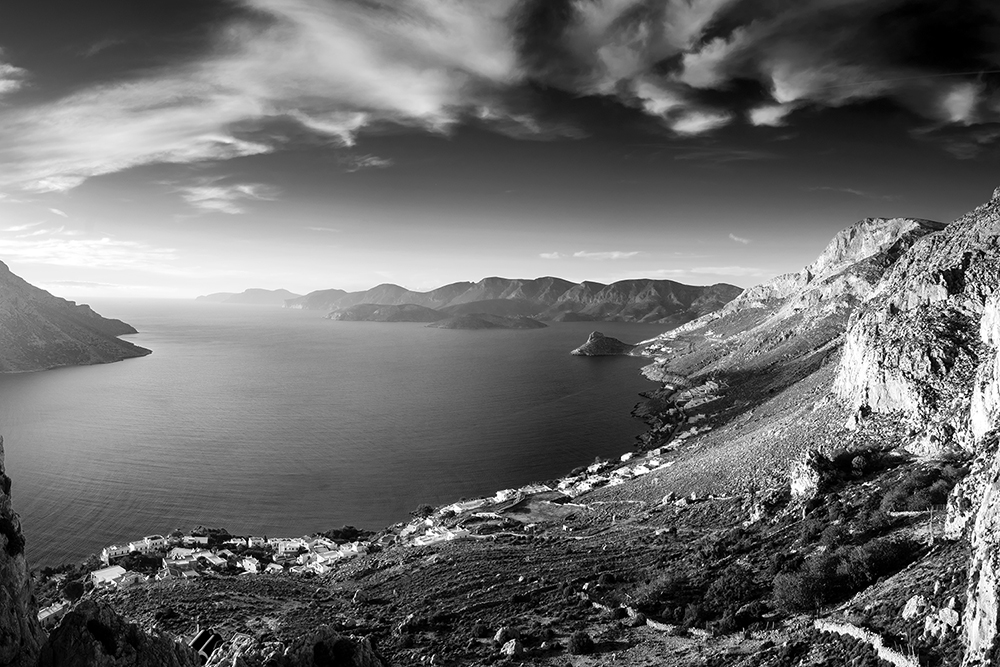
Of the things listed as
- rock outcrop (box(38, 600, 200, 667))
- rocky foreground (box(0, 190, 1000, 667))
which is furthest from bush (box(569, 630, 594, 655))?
rock outcrop (box(38, 600, 200, 667))

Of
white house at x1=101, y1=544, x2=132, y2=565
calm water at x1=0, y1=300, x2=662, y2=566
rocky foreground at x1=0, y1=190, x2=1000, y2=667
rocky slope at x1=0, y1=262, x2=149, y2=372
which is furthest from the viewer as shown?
rocky slope at x1=0, y1=262, x2=149, y2=372

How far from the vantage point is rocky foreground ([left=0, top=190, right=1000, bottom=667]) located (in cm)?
1500

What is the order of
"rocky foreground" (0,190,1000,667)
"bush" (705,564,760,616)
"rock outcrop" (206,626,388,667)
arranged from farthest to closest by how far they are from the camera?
"bush" (705,564,760,616) < "rocky foreground" (0,190,1000,667) < "rock outcrop" (206,626,388,667)

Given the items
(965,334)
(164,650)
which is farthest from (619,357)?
(164,650)

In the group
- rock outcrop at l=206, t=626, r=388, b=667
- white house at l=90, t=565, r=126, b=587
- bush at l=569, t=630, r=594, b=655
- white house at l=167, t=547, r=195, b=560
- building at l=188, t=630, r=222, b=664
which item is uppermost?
rock outcrop at l=206, t=626, r=388, b=667

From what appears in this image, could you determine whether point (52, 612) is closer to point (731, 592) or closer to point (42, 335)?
point (731, 592)

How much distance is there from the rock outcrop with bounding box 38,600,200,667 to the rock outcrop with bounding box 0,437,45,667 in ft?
1.28

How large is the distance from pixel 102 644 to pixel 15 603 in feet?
7.24

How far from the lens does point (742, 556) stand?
29641 millimetres

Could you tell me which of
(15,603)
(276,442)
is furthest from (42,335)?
(15,603)

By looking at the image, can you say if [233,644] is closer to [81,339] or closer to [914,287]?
[914,287]

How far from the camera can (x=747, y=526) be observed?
113 ft

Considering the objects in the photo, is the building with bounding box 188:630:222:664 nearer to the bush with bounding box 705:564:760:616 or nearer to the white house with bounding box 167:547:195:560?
the bush with bounding box 705:564:760:616

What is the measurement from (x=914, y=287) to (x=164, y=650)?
5344cm
